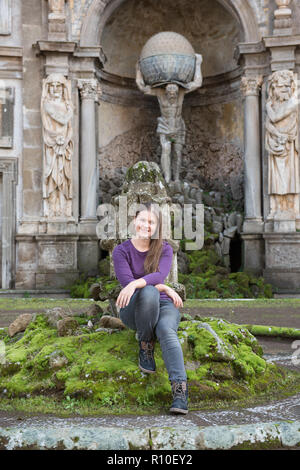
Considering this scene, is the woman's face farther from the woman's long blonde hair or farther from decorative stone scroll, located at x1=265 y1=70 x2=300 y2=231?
decorative stone scroll, located at x1=265 y1=70 x2=300 y2=231

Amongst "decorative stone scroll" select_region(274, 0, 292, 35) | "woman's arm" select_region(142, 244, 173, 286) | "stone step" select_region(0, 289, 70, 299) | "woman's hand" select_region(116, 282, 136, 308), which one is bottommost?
"stone step" select_region(0, 289, 70, 299)

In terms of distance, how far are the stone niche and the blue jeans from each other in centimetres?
913

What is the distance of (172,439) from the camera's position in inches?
95.3

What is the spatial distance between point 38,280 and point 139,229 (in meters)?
7.70

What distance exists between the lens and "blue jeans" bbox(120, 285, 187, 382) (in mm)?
3043

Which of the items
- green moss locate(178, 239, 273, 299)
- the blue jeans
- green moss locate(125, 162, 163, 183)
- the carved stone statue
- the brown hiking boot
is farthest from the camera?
the carved stone statue

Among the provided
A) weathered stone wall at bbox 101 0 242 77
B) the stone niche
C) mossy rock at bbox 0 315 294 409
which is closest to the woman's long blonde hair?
mossy rock at bbox 0 315 294 409

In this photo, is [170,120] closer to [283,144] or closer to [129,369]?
[283,144]

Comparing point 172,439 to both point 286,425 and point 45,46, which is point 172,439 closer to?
point 286,425

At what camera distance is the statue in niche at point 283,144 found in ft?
34.8

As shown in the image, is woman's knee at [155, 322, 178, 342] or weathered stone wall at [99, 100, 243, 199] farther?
weathered stone wall at [99, 100, 243, 199]

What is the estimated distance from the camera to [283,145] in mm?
10680

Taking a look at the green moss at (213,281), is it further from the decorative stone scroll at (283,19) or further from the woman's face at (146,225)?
the woman's face at (146,225)

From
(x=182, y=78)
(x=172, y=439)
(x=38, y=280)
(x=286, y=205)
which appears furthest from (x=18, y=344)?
(x=182, y=78)
